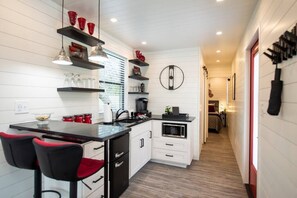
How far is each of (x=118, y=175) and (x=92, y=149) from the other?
16.4 inches

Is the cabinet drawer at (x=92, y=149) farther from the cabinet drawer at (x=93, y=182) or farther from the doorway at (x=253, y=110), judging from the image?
the doorway at (x=253, y=110)

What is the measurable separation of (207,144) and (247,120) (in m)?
2.55

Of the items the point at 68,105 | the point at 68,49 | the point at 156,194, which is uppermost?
the point at 68,49

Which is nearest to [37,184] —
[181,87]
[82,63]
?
[82,63]

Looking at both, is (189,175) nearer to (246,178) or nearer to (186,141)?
(186,141)

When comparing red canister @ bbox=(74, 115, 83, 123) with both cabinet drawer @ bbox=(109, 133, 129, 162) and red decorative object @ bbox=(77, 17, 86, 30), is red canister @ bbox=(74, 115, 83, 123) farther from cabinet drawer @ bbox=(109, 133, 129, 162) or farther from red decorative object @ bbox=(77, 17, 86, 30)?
red decorative object @ bbox=(77, 17, 86, 30)

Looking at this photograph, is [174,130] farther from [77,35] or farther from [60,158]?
[60,158]

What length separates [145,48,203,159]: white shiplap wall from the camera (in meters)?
3.92

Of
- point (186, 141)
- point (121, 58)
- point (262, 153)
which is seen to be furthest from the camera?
point (121, 58)

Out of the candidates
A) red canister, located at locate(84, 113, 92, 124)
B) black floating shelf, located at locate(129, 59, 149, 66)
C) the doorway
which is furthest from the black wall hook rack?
black floating shelf, located at locate(129, 59, 149, 66)

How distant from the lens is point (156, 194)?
2457 mm

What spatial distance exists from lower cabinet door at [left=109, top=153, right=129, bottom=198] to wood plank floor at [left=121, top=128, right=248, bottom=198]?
27.7 inches

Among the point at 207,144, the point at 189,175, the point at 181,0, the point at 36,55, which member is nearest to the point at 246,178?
the point at 189,175

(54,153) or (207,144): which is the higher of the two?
(54,153)
